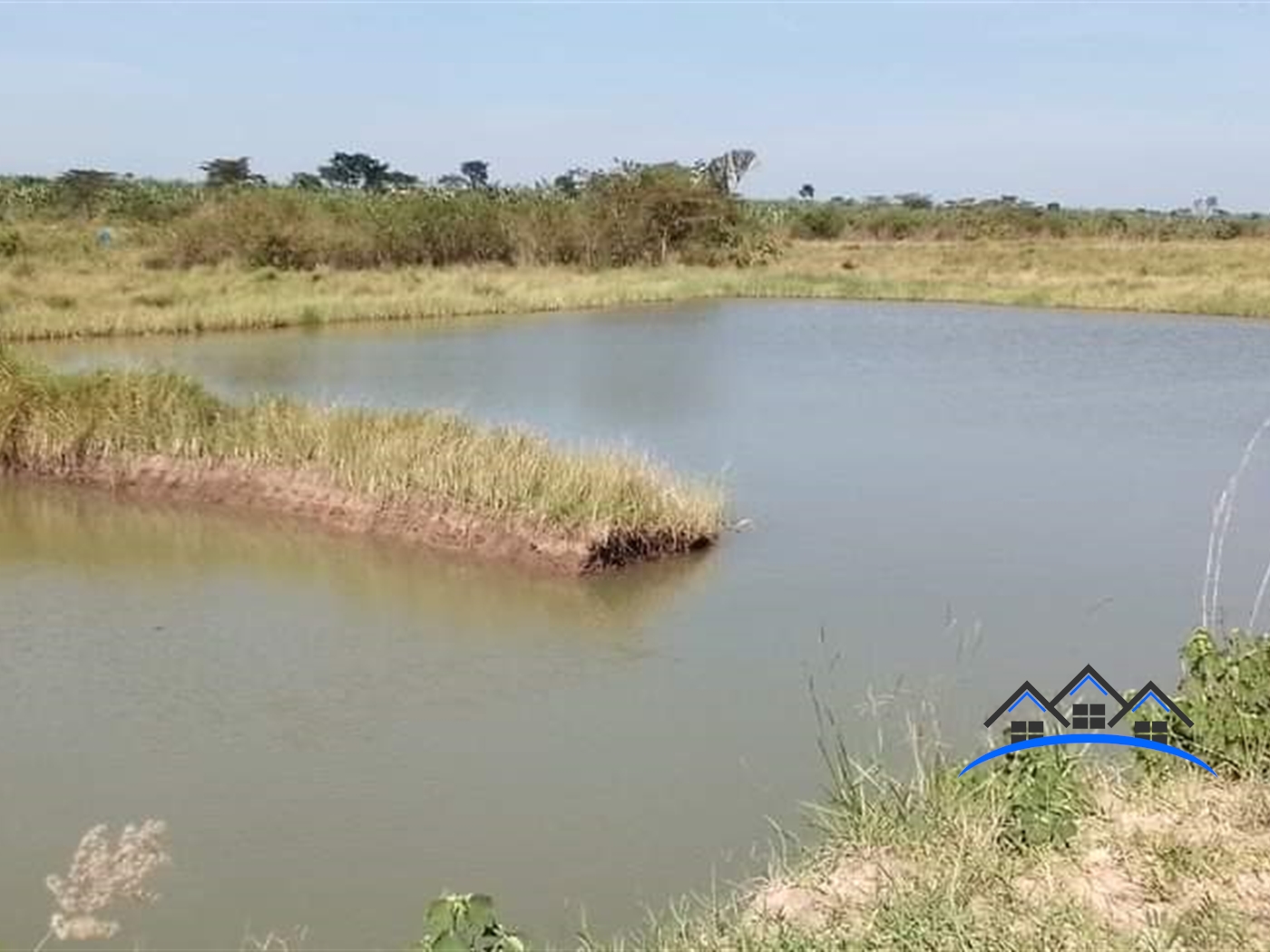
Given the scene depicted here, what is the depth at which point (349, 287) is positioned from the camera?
2009cm

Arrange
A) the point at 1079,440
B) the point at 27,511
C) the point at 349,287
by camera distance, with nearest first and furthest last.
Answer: the point at 27,511
the point at 1079,440
the point at 349,287

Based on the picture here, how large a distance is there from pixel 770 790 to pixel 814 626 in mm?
1942

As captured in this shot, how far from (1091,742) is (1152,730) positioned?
50 cm

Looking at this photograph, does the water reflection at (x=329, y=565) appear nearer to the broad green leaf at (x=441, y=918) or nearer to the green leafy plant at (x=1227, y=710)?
the green leafy plant at (x=1227, y=710)

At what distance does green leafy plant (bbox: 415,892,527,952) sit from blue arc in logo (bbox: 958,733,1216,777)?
4.29 ft

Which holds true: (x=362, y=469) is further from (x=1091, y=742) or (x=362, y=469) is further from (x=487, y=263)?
(x=487, y=263)

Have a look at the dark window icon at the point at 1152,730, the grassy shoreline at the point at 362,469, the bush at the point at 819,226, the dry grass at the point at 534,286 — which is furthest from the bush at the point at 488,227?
the dark window icon at the point at 1152,730

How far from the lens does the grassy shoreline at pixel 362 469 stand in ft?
24.1

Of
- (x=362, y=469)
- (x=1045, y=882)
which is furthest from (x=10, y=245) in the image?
(x=1045, y=882)

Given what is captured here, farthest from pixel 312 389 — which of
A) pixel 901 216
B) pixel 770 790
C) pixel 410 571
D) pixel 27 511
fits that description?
pixel 901 216

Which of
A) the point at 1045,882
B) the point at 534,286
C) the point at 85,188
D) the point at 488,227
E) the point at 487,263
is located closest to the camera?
the point at 1045,882

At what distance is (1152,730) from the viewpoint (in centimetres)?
357

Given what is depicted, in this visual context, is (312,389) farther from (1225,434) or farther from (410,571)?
(1225,434)

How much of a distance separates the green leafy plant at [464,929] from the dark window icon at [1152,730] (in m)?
1.90
